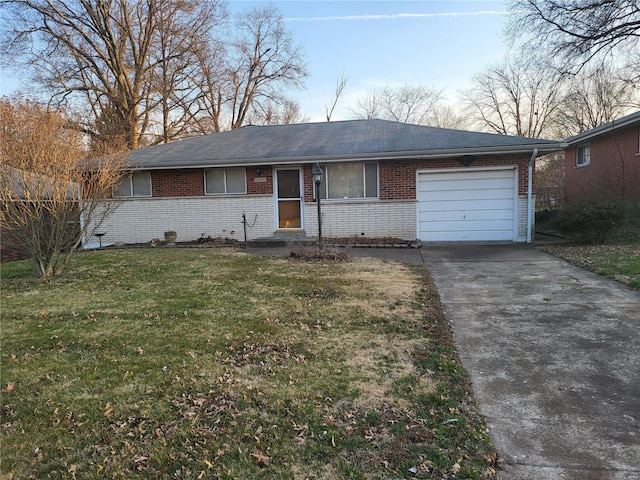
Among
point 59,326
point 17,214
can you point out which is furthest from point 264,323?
point 17,214

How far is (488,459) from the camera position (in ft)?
7.74

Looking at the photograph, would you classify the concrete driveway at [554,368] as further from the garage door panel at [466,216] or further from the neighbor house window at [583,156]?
the neighbor house window at [583,156]

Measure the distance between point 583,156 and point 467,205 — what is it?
392 inches

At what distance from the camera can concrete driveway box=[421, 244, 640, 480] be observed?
7.95ft

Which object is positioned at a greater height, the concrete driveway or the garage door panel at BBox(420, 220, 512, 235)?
the garage door panel at BBox(420, 220, 512, 235)

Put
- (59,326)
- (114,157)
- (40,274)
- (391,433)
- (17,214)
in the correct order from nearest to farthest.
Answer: (391,433), (59,326), (17,214), (40,274), (114,157)

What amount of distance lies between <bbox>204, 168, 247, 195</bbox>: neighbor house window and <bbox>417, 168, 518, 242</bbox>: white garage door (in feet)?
18.2

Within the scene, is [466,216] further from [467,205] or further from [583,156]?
[583,156]

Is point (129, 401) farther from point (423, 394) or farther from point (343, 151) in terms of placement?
point (343, 151)

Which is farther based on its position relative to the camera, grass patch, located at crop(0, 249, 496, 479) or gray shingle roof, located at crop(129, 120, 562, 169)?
gray shingle roof, located at crop(129, 120, 562, 169)

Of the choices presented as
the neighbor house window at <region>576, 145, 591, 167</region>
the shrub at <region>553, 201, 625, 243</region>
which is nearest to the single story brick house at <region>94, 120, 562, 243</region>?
the shrub at <region>553, 201, 625, 243</region>

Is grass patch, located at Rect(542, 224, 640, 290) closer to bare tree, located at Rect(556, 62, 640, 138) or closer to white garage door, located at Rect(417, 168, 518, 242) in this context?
white garage door, located at Rect(417, 168, 518, 242)

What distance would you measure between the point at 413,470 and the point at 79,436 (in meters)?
2.05

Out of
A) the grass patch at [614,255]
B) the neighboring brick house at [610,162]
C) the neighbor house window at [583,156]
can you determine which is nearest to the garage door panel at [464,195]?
the grass patch at [614,255]
